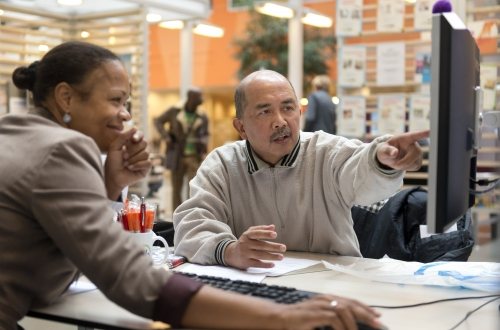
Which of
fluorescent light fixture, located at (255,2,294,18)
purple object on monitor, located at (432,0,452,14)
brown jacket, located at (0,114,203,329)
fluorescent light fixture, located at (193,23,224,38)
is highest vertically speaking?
fluorescent light fixture, located at (193,23,224,38)

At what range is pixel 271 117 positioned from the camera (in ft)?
7.80

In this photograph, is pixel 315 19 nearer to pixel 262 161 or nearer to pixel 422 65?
pixel 422 65

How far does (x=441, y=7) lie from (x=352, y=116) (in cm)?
504

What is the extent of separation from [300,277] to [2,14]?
195 inches

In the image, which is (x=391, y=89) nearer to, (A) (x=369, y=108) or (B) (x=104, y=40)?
(A) (x=369, y=108)

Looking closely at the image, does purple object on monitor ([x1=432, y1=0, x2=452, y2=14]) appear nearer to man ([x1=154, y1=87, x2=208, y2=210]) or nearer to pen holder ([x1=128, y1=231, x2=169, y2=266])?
pen holder ([x1=128, y1=231, x2=169, y2=266])

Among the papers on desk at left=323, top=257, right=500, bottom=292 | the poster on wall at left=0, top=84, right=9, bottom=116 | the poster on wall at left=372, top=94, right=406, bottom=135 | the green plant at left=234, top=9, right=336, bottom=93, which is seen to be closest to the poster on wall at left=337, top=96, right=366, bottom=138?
the poster on wall at left=372, top=94, right=406, bottom=135

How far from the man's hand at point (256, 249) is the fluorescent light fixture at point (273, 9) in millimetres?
5978

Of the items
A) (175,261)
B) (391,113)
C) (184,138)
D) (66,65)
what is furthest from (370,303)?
(184,138)

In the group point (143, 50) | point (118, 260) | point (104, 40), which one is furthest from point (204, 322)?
point (104, 40)

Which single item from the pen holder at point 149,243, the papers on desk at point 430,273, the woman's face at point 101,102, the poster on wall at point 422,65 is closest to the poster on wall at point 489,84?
the poster on wall at point 422,65

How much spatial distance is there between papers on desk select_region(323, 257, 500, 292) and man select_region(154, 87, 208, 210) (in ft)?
18.9

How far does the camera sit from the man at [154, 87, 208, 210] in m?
7.75

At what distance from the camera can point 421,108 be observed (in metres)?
6.09
